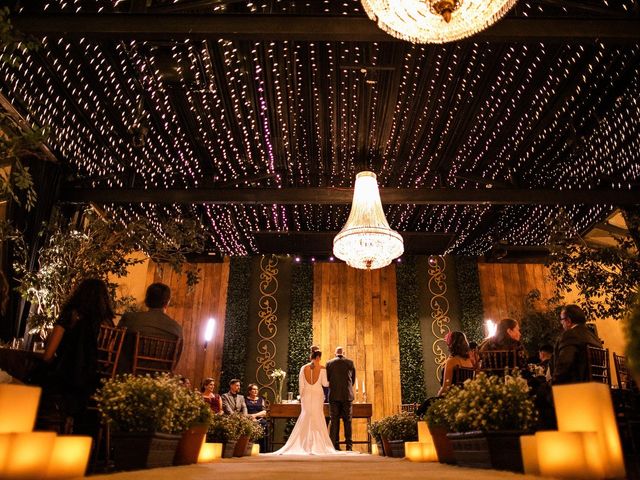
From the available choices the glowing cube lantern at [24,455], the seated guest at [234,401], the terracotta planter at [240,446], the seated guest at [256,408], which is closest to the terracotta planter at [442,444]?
the terracotta planter at [240,446]

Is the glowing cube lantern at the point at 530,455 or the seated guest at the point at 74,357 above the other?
the seated guest at the point at 74,357

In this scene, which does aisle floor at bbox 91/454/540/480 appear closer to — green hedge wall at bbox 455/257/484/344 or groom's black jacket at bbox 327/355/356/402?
groom's black jacket at bbox 327/355/356/402

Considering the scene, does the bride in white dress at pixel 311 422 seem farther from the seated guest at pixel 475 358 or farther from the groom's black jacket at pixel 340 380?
the seated guest at pixel 475 358

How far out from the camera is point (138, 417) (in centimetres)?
276

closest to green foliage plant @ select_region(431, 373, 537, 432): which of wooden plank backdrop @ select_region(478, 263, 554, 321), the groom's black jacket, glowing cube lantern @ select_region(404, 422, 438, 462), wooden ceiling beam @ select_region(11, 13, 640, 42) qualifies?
glowing cube lantern @ select_region(404, 422, 438, 462)

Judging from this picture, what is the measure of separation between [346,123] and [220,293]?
209 inches

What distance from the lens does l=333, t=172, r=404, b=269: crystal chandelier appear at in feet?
17.9

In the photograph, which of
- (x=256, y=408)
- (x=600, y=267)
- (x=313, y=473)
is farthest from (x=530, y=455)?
(x=256, y=408)

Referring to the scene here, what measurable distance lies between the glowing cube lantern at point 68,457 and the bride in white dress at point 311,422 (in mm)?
4862

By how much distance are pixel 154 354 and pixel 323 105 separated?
11.5 ft

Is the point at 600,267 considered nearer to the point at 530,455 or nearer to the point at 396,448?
the point at 396,448

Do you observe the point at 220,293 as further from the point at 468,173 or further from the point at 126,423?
the point at 126,423

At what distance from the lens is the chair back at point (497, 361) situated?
409 cm

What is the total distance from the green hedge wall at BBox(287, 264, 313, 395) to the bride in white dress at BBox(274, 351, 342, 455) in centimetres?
237
